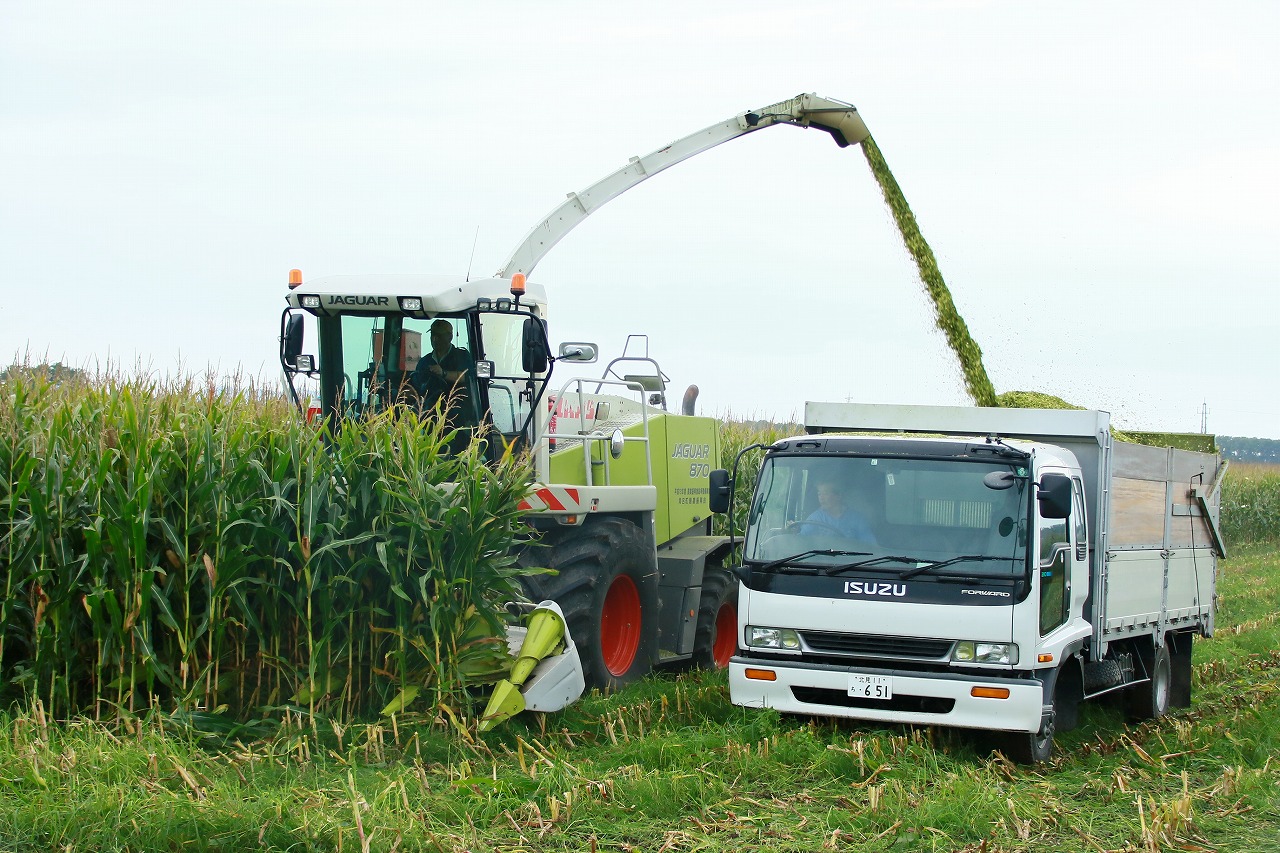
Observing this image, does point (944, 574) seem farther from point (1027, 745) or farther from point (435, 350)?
point (435, 350)

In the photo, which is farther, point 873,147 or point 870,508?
point 873,147

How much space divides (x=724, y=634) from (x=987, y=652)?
4413mm

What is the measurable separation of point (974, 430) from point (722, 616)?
341 cm

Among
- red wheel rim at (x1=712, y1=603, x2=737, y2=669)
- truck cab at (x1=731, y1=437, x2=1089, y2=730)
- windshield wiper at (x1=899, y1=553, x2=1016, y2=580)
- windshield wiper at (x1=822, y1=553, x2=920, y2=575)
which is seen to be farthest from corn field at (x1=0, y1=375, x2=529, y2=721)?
red wheel rim at (x1=712, y1=603, x2=737, y2=669)

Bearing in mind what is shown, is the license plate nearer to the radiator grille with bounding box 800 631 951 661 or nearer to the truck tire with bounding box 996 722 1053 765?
the radiator grille with bounding box 800 631 951 661

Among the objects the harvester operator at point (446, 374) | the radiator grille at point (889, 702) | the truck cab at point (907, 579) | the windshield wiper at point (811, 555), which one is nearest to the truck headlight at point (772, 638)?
the truck cab at point (907, 579)

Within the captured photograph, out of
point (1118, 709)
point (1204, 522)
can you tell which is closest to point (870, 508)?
point (1118, 709)

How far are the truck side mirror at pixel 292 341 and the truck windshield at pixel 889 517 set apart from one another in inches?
140

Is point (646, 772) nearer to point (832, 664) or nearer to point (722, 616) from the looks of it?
point (832, 664)

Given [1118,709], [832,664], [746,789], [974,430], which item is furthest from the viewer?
[1118,709]

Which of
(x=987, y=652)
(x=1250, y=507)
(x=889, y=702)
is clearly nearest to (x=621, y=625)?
(x=889, y=702)

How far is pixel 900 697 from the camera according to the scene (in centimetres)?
757

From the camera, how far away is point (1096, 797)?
6676 millimetres

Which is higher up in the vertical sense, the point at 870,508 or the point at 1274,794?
the point at 870,508
